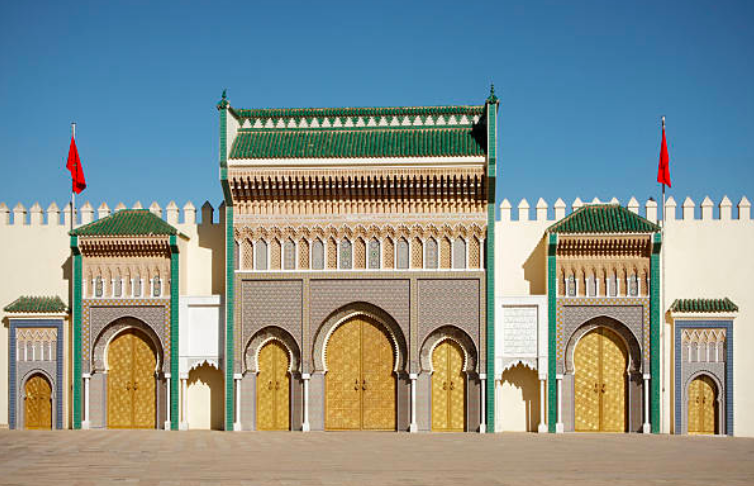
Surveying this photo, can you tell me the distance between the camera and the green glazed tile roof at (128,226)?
20.4 metres

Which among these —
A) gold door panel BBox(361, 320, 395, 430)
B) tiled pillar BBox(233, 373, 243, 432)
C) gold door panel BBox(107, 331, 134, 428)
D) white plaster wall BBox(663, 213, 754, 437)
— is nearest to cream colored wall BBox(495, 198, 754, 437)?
white plaster wall BBox(663, 213, 754, 437)

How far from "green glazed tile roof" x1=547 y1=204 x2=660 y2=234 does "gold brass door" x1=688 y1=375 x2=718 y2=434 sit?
10.9 feet

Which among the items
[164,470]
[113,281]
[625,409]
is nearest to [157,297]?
[113,281]

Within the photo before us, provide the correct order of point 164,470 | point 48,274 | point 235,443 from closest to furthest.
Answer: point 164,470 < point 235,443 < point 48,274

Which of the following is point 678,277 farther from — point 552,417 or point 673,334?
point 552,417

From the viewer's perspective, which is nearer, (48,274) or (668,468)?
(668,468)

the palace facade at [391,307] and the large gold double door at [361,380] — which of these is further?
the large gold double door at [361,380]

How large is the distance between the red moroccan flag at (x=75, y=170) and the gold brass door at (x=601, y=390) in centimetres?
1138

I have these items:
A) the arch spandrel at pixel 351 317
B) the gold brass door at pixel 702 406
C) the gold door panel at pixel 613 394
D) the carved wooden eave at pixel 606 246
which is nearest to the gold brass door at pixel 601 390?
the gold door panel at pixel 613 394

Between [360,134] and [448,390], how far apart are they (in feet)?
18.5

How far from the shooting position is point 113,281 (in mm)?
20625

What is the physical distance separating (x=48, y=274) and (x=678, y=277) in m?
13.7

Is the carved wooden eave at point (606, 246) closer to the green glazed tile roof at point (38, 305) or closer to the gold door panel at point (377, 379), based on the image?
the gold door panel at point (377, 379)

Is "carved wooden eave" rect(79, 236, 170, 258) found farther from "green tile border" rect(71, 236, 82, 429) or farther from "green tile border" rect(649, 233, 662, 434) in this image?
"green tile border" rect(649, 233, 662, 434)
